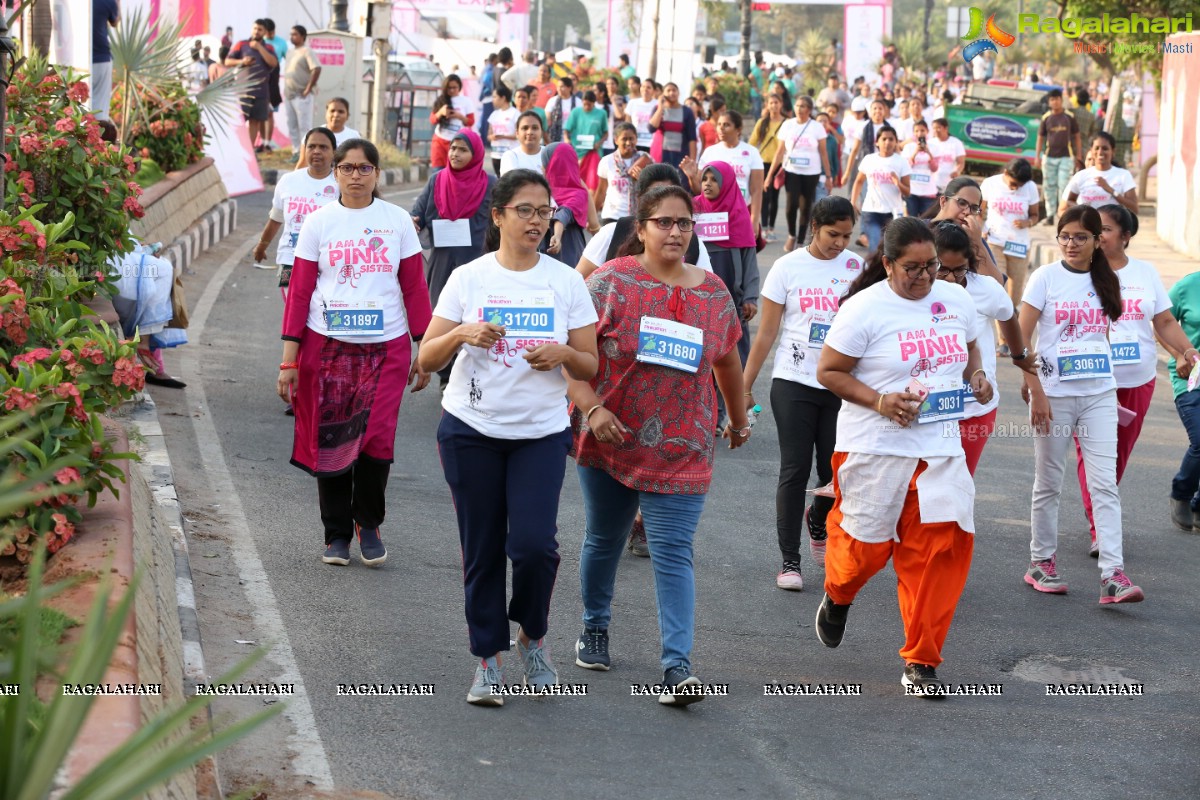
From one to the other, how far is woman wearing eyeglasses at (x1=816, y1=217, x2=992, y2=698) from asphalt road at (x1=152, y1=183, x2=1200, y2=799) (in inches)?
15.4

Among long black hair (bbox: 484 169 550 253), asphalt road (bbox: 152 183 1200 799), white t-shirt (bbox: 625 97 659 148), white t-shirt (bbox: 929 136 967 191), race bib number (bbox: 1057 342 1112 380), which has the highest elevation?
white t-shirt (bbox: 625 97 659 148)

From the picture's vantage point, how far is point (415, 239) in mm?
7434

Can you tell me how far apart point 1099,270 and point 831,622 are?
2510mm

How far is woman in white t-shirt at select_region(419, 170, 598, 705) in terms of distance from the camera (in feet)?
18.2

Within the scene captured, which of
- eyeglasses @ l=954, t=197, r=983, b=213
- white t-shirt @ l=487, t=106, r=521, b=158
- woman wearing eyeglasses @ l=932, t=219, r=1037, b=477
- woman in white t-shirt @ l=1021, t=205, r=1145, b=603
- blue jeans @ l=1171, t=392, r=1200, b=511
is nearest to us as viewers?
woman wearing eyeglasses @ l=932, t=219, r=1037, b=477

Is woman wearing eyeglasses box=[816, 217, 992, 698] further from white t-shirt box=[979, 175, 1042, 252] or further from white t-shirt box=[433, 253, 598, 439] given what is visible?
white t-shirt box=[979, 175, 1042, 252]

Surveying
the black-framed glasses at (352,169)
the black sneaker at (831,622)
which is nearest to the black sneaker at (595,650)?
the black sneaker at (831,622)

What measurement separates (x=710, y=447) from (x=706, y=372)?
27 centimetres

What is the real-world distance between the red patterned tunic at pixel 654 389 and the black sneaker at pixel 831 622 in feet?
2.83

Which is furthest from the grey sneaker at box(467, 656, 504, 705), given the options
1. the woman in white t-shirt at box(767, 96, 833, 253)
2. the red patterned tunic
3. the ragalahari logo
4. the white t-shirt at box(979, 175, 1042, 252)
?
the ragalahari logo

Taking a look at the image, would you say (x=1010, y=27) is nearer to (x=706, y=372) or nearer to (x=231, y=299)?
(x=231, y=299)

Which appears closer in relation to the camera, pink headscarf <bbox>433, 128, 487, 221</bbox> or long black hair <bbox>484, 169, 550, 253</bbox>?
long black hair <bbox>484, 169, 550, 253</bbox>

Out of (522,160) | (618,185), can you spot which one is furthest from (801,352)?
(618,185)

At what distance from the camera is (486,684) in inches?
222
